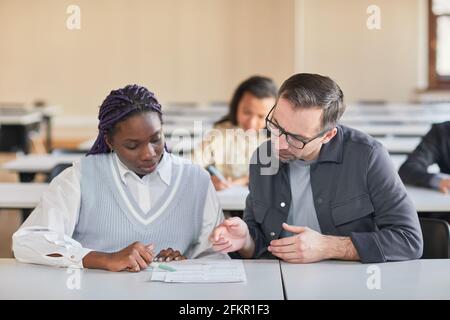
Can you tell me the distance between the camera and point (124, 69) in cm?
1101

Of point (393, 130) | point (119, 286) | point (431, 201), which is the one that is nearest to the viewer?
point (119, 286)

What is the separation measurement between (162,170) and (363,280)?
2.41 feet

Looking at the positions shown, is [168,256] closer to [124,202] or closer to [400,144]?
[124,202]

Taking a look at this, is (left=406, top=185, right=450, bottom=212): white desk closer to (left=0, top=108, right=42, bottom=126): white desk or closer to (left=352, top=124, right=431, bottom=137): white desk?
(left=352, top=124, right=431, bottom=137): white desk

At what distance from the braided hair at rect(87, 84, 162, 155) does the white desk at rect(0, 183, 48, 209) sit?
1164 millimetres

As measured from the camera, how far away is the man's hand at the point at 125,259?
2.06m

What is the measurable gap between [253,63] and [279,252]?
900 centimetres

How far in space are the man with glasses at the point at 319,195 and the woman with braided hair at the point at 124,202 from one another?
0.53 feet

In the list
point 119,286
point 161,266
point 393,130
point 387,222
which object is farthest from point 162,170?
point 393,130

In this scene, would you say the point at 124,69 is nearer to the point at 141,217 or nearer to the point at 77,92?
the point at 77,92

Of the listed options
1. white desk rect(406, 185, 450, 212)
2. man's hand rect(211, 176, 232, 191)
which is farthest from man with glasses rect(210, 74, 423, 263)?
man's hand rect(211, 176, 232, 191)

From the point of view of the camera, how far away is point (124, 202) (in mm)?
2297

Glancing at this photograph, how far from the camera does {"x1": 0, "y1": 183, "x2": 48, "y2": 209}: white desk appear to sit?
331 cm

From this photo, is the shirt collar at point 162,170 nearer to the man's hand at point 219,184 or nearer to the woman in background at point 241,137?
the man's hand at point 219,184
